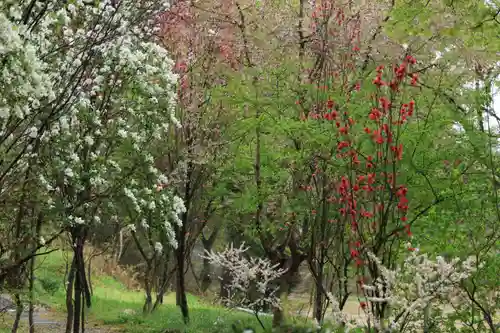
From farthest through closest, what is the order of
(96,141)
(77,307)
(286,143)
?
(286,143) < (77,307) < (96,141)

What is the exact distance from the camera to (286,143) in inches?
561

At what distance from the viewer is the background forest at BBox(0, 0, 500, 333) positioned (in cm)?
759

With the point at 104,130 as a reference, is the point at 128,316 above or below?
below

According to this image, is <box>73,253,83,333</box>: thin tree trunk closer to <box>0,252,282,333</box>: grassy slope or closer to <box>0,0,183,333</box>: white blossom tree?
<box>0,0,183,333</box>: white blossom tree

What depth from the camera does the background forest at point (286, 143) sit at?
24.9ft

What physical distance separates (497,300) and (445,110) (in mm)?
4467

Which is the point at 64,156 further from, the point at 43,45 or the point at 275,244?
the point at 275,244

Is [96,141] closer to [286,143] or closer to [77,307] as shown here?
[77,307]

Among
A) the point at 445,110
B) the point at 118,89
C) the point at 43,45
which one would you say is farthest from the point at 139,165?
the point at 445,110

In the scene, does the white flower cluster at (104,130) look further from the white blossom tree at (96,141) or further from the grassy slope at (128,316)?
the grassy slope at (128,316)

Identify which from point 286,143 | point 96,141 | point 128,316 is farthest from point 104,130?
point 128,316

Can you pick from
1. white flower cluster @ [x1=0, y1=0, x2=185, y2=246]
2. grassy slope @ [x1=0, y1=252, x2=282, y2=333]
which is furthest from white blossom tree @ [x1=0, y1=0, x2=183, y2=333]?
grassy slope @ [x1=0, y1=252, x2=282, y2=333]

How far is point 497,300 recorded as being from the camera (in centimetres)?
856

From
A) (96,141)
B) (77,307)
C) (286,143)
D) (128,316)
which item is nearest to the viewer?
(96,141)
